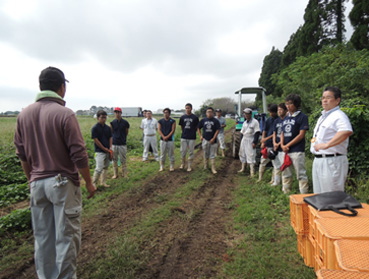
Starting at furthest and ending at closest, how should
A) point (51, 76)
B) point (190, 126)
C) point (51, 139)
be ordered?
point (190, 126)
point (51, 76)
point (51, 139)

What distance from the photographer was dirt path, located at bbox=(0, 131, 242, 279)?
2613 millimetres

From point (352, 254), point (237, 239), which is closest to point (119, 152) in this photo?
point (237, 239)

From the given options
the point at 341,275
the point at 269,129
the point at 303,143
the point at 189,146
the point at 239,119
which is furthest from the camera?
the point at 239,119

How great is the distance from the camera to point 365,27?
480 inches

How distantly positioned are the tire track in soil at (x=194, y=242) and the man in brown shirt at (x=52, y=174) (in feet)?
2.95

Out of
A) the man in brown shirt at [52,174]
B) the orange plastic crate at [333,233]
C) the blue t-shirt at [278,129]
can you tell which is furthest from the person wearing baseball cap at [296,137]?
the man in brown shirt at [52,174]

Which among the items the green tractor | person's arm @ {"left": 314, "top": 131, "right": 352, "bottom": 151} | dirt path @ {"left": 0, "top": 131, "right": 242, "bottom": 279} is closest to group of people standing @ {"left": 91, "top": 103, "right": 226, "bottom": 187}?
dirt path @ {"left": 0, "top": 131, "right": 242, "bottom": 279}

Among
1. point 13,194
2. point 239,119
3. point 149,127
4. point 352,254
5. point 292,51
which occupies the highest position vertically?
point 292,51

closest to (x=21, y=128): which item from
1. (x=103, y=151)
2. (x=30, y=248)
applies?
(x=30, y=248)

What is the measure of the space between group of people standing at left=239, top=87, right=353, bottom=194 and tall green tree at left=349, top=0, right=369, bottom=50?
35.2ft

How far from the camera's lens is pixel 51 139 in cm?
199

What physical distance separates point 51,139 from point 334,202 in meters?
2.60

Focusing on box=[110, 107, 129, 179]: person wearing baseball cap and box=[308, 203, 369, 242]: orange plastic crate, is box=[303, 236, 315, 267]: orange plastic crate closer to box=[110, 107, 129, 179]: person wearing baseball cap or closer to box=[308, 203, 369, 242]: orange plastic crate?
box=[308, 203, 369, 242]: orange plastic crate

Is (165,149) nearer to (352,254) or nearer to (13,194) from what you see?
(13,194)
